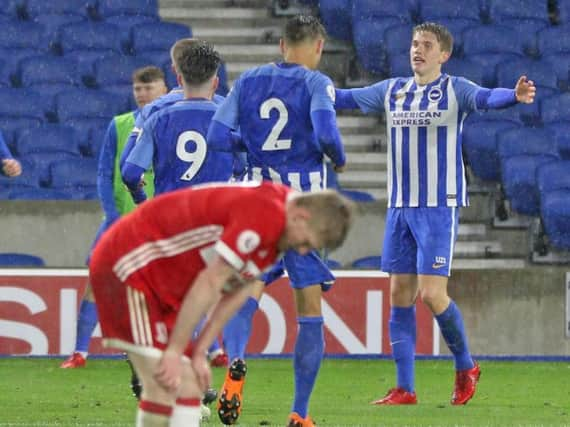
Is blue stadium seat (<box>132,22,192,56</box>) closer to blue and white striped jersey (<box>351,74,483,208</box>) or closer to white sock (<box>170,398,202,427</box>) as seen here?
→ blue and white striped jersey (<box>351,74,483,208</box>)

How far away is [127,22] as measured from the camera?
17406mm

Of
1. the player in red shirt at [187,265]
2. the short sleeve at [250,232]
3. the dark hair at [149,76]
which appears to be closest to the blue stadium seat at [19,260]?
the dark hair at [149,76]

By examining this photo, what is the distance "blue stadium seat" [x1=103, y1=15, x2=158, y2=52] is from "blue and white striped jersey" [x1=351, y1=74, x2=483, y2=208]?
8.05 metres

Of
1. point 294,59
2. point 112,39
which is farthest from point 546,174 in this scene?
point 294,59

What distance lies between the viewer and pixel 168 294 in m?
5.65

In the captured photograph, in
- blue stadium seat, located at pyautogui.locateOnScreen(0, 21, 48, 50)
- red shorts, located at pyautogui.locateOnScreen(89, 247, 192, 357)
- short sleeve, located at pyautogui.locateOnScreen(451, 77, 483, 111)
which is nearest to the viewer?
red shorts, located at pyautogui.locateOnScreen(89, 247, 192, 357)

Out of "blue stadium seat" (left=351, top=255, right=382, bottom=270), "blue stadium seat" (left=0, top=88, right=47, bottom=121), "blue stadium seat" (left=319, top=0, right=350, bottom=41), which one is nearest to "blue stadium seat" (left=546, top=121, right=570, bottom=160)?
"blue stadium seat" (left=319, top=0, right=350, bottom=41)

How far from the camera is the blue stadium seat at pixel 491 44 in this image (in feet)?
54.5

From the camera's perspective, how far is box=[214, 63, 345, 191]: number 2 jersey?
809 centimetres

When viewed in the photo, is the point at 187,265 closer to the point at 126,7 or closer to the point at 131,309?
the point at 131,309

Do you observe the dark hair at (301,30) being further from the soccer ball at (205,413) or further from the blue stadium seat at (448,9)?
the blue stadium seat at (448,9)

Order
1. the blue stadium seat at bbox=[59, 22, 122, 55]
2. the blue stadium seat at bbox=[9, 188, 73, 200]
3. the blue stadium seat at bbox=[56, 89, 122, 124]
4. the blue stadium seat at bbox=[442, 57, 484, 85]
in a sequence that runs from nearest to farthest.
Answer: the blue stadium seat at bbox=[9, 188, 73, 200] → the blue stadium seat at bbox=[56, 89, 122, 124] → the blue stadium seat at bbox=[442, 57, 484, 85] → the blue stadium seat at bbox=[59, 22, 122, 55]

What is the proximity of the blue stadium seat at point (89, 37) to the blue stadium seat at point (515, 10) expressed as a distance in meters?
3.89

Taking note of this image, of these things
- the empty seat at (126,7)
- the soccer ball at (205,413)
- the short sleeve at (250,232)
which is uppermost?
the short sleeve at (250,232)
